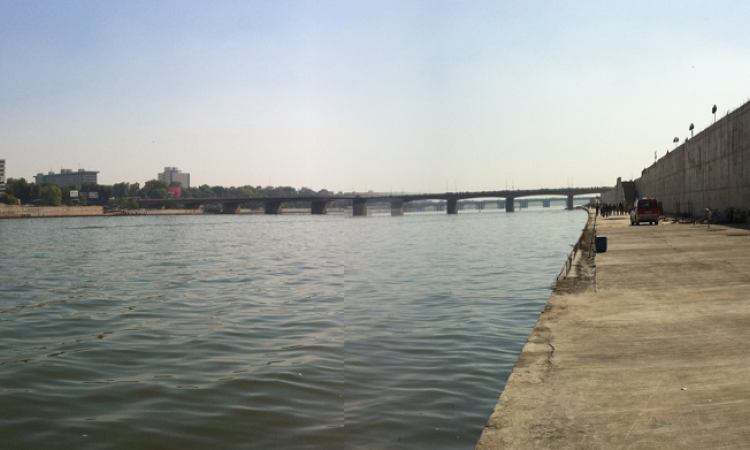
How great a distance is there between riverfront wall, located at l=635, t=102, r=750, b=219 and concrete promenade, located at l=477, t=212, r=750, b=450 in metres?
29.6

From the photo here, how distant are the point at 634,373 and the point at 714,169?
47578mm

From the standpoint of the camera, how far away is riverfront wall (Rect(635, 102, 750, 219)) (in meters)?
41.2

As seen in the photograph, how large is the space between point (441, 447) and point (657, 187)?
94019 millimetres

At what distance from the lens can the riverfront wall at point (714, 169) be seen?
135ft

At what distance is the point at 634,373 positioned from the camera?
8.05m

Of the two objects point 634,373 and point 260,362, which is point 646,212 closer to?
point 260,362

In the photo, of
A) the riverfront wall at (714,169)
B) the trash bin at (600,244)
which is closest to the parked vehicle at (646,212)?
the riverfront wall at (714,169)

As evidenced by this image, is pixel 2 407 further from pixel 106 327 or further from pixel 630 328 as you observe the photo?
pixel 630 328

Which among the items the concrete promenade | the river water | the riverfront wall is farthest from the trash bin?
the riverfront wall

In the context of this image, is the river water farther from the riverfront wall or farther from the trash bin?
the riverfront wall

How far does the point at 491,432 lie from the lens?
6203 millimetres

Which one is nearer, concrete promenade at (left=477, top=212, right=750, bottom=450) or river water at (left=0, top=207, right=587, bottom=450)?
concrete promenade at (left=477, top=212, right=750, bottom=450)

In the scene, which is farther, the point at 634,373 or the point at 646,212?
the point at 646,212

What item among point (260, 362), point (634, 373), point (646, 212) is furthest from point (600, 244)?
point (646, 212)
